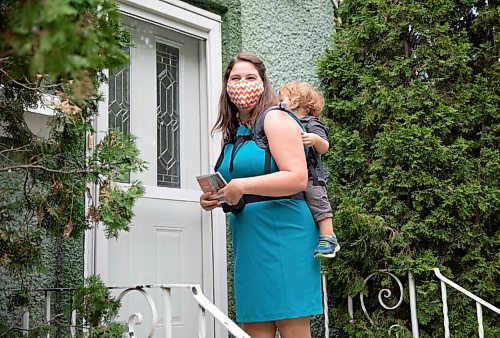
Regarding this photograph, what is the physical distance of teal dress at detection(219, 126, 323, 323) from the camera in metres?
2.22

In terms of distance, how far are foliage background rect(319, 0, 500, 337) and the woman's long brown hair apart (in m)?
1.52

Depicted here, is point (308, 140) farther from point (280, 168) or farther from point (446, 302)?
point (446, 302)

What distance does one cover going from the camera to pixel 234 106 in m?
2.52

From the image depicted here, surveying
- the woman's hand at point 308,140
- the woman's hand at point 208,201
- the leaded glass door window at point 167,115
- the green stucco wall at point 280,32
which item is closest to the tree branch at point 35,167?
the woman's hand at point 208,201

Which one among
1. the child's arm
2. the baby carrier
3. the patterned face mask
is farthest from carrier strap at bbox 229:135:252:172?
the child's arm

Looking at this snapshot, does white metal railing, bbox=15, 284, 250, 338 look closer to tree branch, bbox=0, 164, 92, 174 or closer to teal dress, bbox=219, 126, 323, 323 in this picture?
teal dress, bbox=219, 126, 323, 323

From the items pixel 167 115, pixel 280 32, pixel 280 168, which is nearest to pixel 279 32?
pixel 280 32

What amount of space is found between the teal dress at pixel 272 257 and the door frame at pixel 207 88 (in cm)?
127

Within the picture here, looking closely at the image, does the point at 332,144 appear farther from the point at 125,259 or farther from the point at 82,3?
the point at 82,3

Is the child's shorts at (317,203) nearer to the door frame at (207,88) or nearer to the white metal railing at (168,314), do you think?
the white metal railing at (168,314)

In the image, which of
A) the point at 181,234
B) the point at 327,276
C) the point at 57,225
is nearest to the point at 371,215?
the point at 327,276

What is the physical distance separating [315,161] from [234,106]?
50 cm

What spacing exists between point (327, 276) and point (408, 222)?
0.63 m

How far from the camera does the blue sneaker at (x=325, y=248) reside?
7.55 ft
